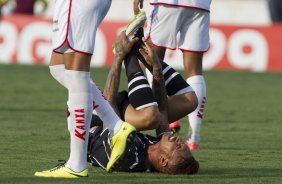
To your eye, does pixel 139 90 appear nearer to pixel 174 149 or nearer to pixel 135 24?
pixel 135 24

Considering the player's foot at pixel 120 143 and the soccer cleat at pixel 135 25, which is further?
the soccer cleat at pixel 135 25

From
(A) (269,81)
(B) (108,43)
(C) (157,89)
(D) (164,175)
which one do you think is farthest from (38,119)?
(B) (108,43)

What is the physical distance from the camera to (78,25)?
6895mm

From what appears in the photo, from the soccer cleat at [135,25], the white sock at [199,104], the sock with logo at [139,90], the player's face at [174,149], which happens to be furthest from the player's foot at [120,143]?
the white sock at [199,104]

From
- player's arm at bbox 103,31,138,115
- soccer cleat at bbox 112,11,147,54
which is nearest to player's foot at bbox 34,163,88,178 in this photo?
player's arm at bbox 103,31,138,115

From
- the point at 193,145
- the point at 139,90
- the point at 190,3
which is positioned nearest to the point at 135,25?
the point at 139,90

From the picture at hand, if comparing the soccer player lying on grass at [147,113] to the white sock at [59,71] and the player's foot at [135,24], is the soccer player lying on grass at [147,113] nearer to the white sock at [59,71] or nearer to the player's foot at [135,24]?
the player's foot at [135,24]

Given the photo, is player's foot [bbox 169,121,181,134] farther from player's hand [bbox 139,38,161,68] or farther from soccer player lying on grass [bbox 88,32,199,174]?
player's hand [bbox 139,38,161,68]

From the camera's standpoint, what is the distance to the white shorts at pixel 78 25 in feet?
22.6

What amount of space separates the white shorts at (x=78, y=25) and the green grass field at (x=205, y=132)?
93cm

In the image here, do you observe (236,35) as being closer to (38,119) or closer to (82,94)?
(38,119)

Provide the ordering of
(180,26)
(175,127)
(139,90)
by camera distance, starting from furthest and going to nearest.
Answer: (175,127)
(180,26)
(139,90)

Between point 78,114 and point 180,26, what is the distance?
7.81 feet

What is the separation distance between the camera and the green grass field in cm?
717
